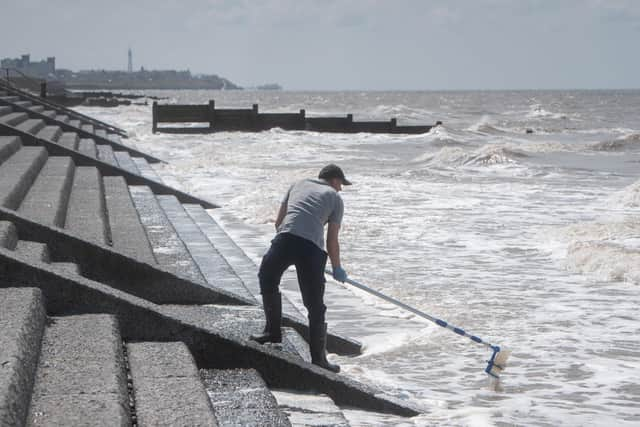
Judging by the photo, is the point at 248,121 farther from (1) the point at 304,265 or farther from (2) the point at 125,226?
(1) the point at 304,265

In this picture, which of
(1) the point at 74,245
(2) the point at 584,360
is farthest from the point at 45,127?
(2) the point at 584,360

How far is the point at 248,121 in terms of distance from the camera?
4206 centimetres

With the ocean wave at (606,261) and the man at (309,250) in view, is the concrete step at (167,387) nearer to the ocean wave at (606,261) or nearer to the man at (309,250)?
the man at (309,250)

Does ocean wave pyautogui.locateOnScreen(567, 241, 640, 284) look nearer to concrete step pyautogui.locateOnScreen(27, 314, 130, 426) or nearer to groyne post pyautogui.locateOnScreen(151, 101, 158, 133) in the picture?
concrete step pyautogui.locateOnScreen(27, 314, 130, 426)

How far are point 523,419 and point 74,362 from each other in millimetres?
2358

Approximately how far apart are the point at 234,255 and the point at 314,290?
3.96m

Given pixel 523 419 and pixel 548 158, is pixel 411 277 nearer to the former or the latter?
pixel 523 419

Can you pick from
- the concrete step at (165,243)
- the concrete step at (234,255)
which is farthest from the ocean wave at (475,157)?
the concrete step at (165,243)

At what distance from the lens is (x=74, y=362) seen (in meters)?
4.14

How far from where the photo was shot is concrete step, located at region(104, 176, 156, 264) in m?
7.51

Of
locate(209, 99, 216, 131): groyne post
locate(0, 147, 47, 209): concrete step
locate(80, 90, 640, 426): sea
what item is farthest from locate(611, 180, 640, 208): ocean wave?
locate(209, 99, 216, 131): groyne post

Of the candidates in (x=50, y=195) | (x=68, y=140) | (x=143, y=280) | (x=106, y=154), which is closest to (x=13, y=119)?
(x=68, y=140)

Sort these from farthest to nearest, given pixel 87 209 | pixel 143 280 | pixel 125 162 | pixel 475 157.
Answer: pixel 475 157 → pixel 125 162 → pixel 87 209 → pixel 143 280

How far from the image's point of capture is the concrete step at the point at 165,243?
24.0 feet
